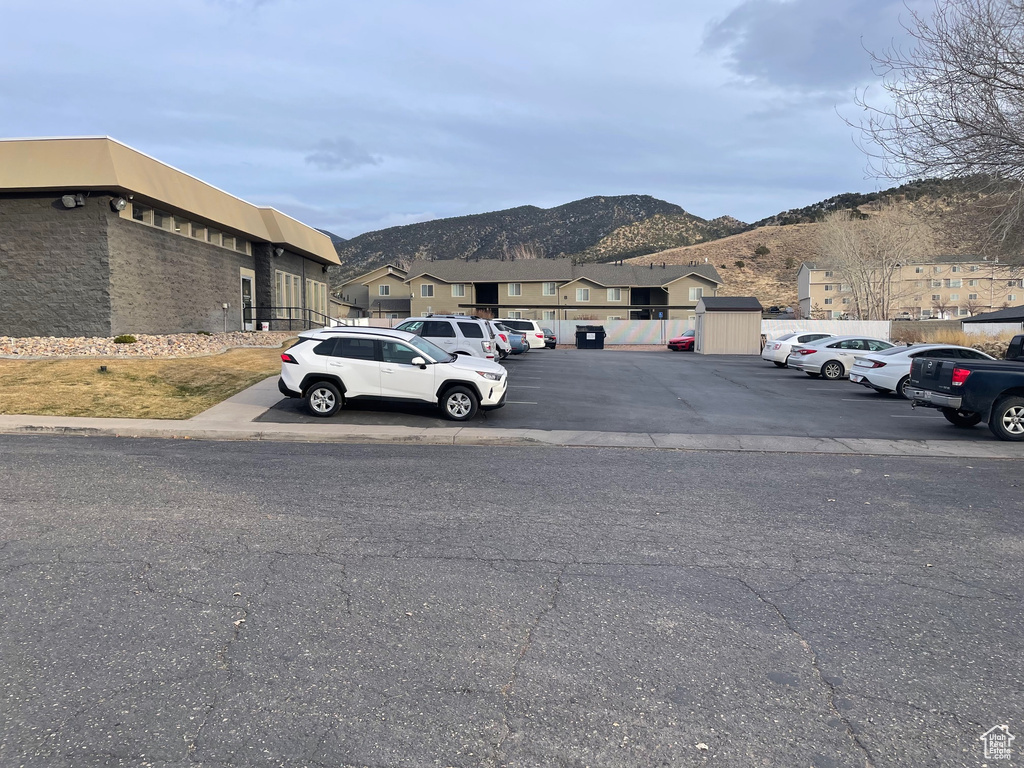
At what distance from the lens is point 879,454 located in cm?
1132

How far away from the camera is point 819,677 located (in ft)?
12.7

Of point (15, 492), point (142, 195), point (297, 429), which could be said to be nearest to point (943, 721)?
point (15, 492)

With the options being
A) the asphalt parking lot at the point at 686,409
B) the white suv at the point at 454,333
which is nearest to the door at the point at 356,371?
the asphalt parking lot at the point at 686,409

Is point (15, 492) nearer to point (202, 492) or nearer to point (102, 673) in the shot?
point (202, 492)

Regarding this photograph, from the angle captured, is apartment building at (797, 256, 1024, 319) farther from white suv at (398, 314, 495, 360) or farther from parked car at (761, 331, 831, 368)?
white suv at (398, 314, 495, 360)

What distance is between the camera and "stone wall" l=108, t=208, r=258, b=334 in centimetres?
2058

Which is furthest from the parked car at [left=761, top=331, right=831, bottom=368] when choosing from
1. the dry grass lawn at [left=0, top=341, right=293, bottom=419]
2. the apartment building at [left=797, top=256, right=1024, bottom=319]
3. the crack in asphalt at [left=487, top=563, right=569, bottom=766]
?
the apartment building at [left=797, top=256, right=1024, bottom=319]

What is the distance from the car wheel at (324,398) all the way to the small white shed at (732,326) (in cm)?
3161

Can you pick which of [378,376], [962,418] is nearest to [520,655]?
[378,376]

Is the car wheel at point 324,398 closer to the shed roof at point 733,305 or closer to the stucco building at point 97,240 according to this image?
the stucco building at point 97,240

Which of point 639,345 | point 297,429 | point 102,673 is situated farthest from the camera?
point 639,345

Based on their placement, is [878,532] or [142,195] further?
[142,195]

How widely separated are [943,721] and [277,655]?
3.47m

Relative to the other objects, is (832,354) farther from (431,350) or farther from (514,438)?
(514,438)
